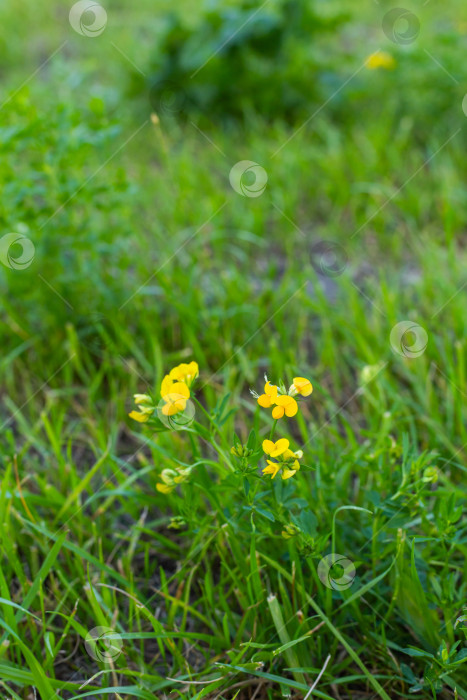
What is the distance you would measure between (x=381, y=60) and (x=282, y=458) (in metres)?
2.46

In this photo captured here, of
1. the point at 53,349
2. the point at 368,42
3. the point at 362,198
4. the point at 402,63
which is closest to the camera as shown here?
the point at 53,349

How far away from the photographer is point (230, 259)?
8.00 feet

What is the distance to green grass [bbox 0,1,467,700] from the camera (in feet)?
4.00

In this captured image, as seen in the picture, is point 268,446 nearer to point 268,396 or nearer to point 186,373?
point 268,396

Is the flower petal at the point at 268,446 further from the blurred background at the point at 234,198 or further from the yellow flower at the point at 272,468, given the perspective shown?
the blurred background at the point at 234,198

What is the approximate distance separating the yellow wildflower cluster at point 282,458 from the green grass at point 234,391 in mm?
84

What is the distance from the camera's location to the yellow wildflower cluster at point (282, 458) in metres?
1.05

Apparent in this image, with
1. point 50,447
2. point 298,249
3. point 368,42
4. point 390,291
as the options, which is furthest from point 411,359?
point 368,42

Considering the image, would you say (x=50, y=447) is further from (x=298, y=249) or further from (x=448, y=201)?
(x=448, y=201)

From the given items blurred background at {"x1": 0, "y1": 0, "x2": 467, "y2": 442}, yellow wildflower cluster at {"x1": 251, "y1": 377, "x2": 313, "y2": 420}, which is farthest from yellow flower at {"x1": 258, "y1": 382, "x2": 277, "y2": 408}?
blurred background at {"x1": 0, "y1": 0, "x2": 467, "y2": 442}

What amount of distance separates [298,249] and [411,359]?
0.78 meters

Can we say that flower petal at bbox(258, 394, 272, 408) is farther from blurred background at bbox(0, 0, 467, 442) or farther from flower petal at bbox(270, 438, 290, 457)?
blurred background at bbox(0, 0, 467, 442)

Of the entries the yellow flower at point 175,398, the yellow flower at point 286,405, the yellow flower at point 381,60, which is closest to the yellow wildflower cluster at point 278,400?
the yellow flower at point 286,405

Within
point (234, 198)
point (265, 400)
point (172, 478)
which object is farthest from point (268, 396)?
point (234, 198)
